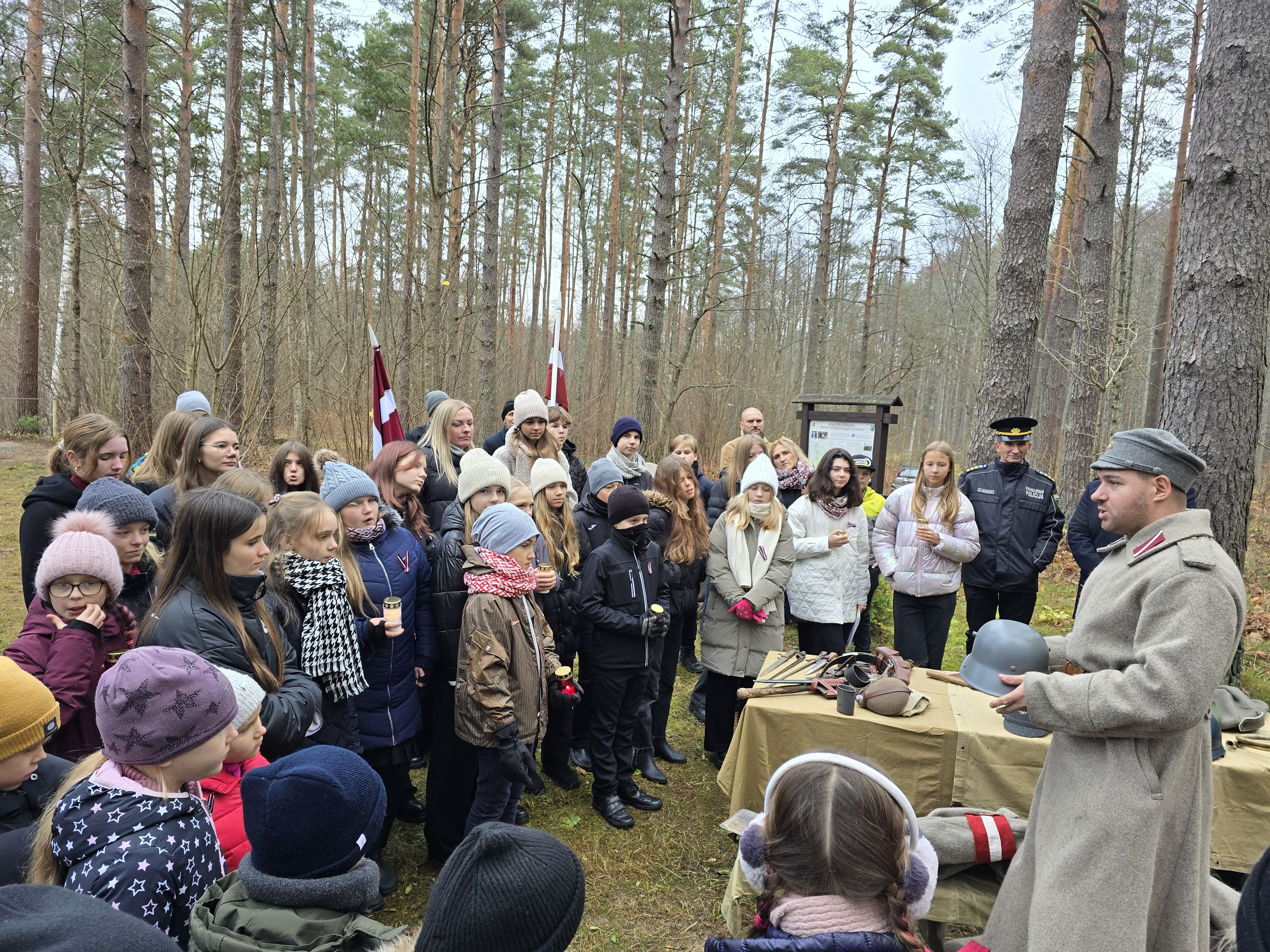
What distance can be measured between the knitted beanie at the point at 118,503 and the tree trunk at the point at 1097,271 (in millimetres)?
10401

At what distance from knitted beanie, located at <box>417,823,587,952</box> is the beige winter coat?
1.63 metres

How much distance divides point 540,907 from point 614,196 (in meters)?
21.3

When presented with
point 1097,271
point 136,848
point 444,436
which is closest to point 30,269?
point 444,436

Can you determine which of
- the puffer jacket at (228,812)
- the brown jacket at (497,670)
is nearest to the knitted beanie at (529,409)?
the brown jacket at (497,670)

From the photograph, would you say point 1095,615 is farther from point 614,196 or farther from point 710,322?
point 614,196

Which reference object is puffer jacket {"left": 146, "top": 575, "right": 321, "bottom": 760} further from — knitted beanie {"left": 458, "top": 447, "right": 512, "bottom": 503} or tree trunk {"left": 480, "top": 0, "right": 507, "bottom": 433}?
tree trunk {"left": 480, "top": 0, "right": 507, "bottom": 433}

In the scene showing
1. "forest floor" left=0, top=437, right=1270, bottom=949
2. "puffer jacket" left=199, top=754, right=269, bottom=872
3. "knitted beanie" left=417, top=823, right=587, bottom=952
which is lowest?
"forest floor" left=0, top=437, right=1270, bottom=949

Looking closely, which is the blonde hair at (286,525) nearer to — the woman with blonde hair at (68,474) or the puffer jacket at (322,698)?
the puffer jacket at (322,698)

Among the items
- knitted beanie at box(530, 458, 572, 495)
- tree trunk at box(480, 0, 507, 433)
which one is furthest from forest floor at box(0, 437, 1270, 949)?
tree trunk at box(480, 0, 507, 433)

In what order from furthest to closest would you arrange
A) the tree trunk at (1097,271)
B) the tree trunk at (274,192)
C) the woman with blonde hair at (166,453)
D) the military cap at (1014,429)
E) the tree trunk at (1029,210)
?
the tree trunk at (274,192)
the tree trunk at (1097,271)
the tree trunk at (1029,210)
the military cap at (1014,429)
the woman with blonde hair at (166,453)

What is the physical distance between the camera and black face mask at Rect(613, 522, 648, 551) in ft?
13.0

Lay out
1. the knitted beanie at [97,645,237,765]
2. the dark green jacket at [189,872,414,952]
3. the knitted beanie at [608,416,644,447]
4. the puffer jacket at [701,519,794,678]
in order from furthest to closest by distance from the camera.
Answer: the knitted beanie at [608,416,644,447] < the puffer jacket at [701,519,794,678] < the knitted beanie at [97,645,237,765] < the dark green jacket at [189,872,414,952]

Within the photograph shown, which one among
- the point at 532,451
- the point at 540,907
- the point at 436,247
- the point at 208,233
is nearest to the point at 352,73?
the point at 208,233

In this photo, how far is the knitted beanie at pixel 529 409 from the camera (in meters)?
5.41
